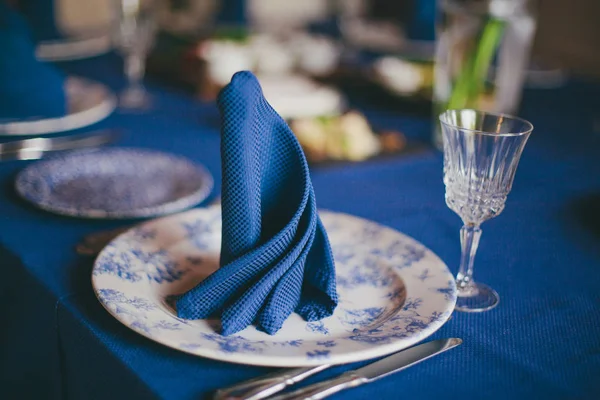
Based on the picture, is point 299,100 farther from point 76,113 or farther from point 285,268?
point 285,268

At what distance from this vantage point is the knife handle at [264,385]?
494 mm

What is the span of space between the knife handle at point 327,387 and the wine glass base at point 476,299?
0.19 meters

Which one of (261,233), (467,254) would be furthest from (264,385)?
(467,254)

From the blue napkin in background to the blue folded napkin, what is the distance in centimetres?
74

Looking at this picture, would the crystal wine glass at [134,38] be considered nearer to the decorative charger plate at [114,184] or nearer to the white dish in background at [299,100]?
the white dish in background at [299,100]

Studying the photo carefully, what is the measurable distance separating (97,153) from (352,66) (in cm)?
96

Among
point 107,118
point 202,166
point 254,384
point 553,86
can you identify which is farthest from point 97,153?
point 553,86

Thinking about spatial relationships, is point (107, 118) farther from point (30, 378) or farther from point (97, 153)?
point (30, 378)

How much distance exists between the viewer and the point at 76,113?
1.26 meters

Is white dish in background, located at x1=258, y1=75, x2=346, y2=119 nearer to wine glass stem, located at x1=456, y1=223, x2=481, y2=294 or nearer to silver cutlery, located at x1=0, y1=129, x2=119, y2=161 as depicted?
silver cutlery, located at x1=0, y1=129, x2=119, y2=161

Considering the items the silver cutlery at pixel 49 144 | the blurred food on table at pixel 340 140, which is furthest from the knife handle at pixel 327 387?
the silver cutlery at pixel 49 144

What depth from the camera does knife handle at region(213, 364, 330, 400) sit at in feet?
1.62

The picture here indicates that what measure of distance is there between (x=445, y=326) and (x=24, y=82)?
927 millimetres

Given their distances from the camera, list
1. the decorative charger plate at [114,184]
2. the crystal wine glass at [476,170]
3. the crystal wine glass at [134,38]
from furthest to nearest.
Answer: the crystal wine glass at [134,38]
the decorative charger plate at [114,184]
the crystal wine glass at [476,170]
